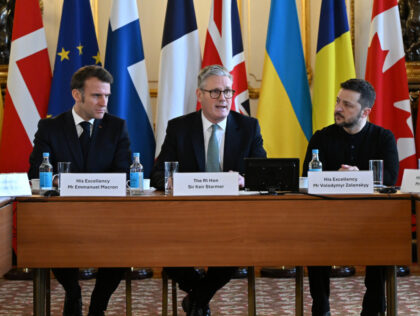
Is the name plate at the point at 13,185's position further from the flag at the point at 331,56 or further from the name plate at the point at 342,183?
the flag at the point at 331,56

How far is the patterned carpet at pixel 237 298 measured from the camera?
3420mm

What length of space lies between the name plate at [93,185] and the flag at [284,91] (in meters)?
2.16

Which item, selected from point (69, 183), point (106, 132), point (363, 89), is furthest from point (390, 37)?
point (69, 183)

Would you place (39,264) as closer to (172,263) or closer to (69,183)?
(69,183)

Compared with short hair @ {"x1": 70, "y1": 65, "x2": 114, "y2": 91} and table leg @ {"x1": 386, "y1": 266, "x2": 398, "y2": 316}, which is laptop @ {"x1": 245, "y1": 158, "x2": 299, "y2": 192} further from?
short hair @ {"x1": 70, "y1": 65, "x2": 114, "y2": 91}

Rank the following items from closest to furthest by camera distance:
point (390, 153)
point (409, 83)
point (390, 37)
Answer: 1. point (390, 153)
2. point (390, 37)
3. point (409, 83)

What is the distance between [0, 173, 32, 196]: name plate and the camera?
2.35m

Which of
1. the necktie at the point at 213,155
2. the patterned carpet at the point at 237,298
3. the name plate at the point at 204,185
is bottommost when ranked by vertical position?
the patterned carpet at the point at 237,298

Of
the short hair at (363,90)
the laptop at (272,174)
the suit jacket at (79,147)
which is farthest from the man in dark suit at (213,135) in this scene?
the laptop at (272,174)

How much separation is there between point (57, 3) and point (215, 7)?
132 cm

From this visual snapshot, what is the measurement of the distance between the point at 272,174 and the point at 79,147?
130cm

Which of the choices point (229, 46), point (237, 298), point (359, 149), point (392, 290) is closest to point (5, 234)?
point (392, 290)

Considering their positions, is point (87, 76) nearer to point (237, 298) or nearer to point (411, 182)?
point (237, 298)

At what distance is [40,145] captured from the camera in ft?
10.6
